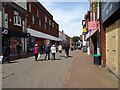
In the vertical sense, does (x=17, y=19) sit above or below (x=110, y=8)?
above

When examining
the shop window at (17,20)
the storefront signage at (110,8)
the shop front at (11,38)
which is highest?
the shop window at (17,20)

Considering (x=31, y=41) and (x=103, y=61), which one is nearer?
(x=103, y=61)

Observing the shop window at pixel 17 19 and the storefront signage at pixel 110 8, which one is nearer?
the storefront signage at pixel 110 8

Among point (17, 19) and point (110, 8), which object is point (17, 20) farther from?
point (110, 8)

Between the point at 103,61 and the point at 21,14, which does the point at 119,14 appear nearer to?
the point at 103,61

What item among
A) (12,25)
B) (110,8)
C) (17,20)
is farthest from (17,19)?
(110,8)

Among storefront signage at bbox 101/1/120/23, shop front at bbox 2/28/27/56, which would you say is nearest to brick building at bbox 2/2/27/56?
shop front at bbox 2/28/27/56

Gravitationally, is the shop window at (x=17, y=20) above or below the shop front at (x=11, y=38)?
above

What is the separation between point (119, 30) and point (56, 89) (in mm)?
4263

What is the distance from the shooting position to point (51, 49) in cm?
2755

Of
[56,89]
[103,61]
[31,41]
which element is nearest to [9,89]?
[56,89]

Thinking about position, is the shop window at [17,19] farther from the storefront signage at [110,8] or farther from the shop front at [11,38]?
the storefront signage at [110,8]

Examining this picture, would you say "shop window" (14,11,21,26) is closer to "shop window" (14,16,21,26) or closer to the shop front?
"shop window" (14,16,21,26)

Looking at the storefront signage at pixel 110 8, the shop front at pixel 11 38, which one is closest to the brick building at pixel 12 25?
the shop front at pixel 11 38
